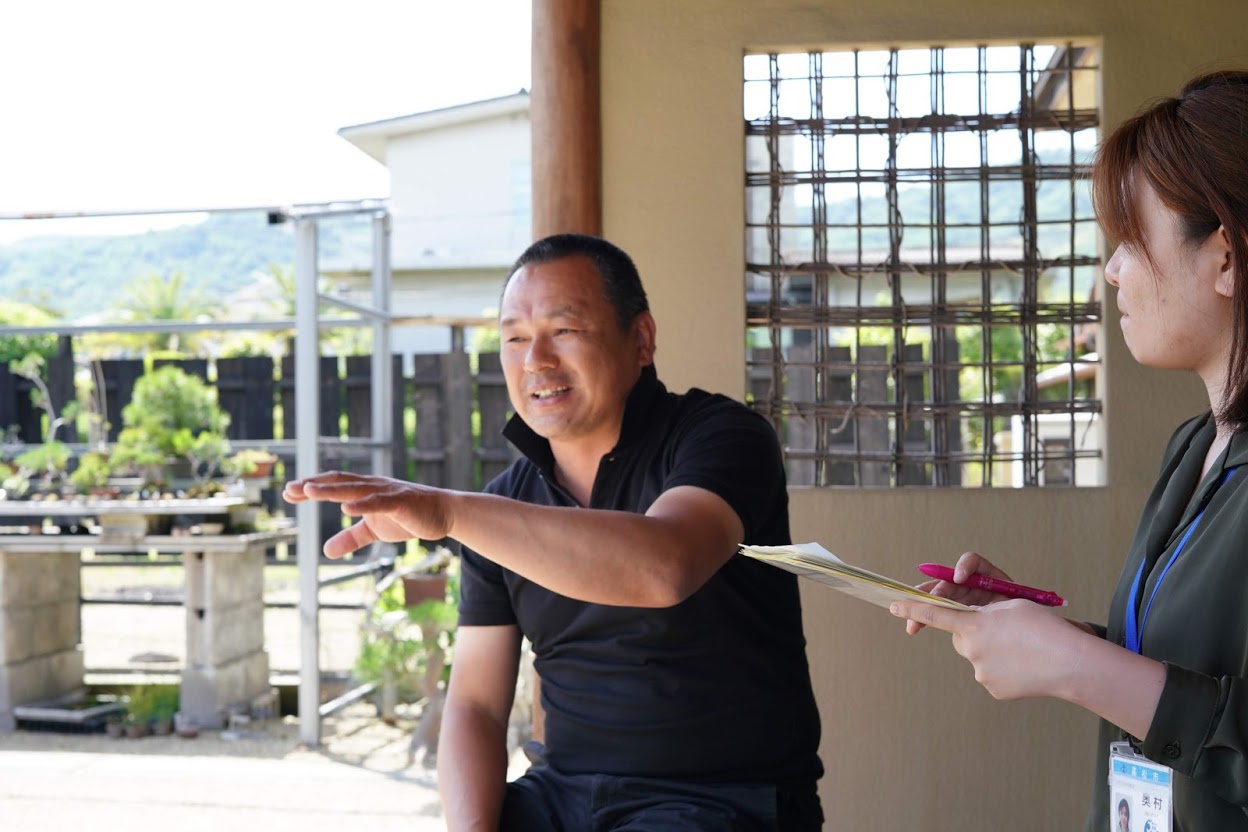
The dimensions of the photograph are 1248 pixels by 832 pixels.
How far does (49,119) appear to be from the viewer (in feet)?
159

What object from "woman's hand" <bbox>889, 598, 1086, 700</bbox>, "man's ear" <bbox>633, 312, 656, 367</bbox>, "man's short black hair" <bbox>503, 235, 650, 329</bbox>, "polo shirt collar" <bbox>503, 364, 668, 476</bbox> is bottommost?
"woman's hand" <bbox>889, 598, 1086, 700</bbox>

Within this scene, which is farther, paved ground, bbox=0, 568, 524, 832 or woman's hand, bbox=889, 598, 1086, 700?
paved ground, bbox=0, 568, 524, 832

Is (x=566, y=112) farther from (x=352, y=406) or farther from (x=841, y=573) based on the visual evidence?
(x=352, y=406)

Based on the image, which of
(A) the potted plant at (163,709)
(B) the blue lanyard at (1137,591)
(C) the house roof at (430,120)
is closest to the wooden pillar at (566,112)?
(B) the blue lanyard at (1137,591)

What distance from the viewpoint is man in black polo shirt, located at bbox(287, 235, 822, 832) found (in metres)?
1.84

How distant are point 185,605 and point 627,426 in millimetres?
4186

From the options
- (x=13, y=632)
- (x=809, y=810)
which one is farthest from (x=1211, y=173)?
(x=13, y=632)

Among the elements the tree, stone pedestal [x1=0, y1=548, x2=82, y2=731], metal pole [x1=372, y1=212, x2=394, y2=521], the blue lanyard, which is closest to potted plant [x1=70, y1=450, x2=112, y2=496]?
stone pedestal [x1=0, y1=548, x2=82, y2=731]

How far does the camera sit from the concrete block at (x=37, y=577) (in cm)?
560

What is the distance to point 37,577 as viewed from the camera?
19.0 ft

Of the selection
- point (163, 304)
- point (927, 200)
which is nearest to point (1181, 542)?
point (927, 200)

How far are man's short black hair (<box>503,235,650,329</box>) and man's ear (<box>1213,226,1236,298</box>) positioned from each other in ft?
3.30

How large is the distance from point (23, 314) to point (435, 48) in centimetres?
2397

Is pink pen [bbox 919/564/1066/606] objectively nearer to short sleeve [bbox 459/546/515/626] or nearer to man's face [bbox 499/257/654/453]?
man's face [bbox 499/257/654/453]
